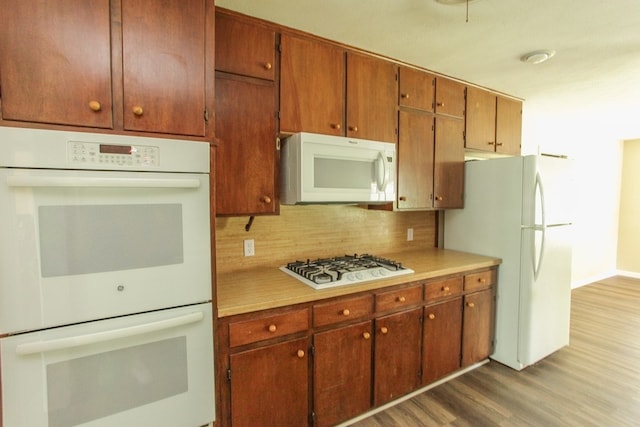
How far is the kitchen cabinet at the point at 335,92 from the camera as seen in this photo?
6.07 ft

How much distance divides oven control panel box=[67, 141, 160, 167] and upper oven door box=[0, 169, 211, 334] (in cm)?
4

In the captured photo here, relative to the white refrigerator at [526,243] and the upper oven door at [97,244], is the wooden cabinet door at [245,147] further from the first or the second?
the white refrigerator at [526,243]

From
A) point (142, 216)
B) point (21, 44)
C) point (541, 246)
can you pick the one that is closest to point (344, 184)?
point (142, 216)

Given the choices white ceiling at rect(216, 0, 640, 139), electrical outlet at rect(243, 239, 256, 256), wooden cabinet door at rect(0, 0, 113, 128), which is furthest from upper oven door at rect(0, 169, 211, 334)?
white ceiling at rect(216, 0, 640, 139)

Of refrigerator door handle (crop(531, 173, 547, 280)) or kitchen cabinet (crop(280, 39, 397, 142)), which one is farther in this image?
refrigerator door handle (crop(531, 173, 547, 280))

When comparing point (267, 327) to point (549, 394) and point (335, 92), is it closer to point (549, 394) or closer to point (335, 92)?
point (335, 92)

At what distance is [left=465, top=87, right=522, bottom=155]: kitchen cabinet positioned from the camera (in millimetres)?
2729

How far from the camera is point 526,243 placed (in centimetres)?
236

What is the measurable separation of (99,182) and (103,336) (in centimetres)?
57

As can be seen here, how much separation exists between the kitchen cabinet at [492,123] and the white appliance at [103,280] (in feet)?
8.00

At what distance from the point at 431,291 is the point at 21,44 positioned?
242 centimetres

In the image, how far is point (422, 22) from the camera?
177 centimetres

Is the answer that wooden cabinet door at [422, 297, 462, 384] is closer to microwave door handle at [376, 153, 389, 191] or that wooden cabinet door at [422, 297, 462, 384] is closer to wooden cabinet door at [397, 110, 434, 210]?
wooden cabinet door at [397, 110, 434, 210]

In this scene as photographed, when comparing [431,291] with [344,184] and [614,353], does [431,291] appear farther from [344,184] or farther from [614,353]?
[614,353]
